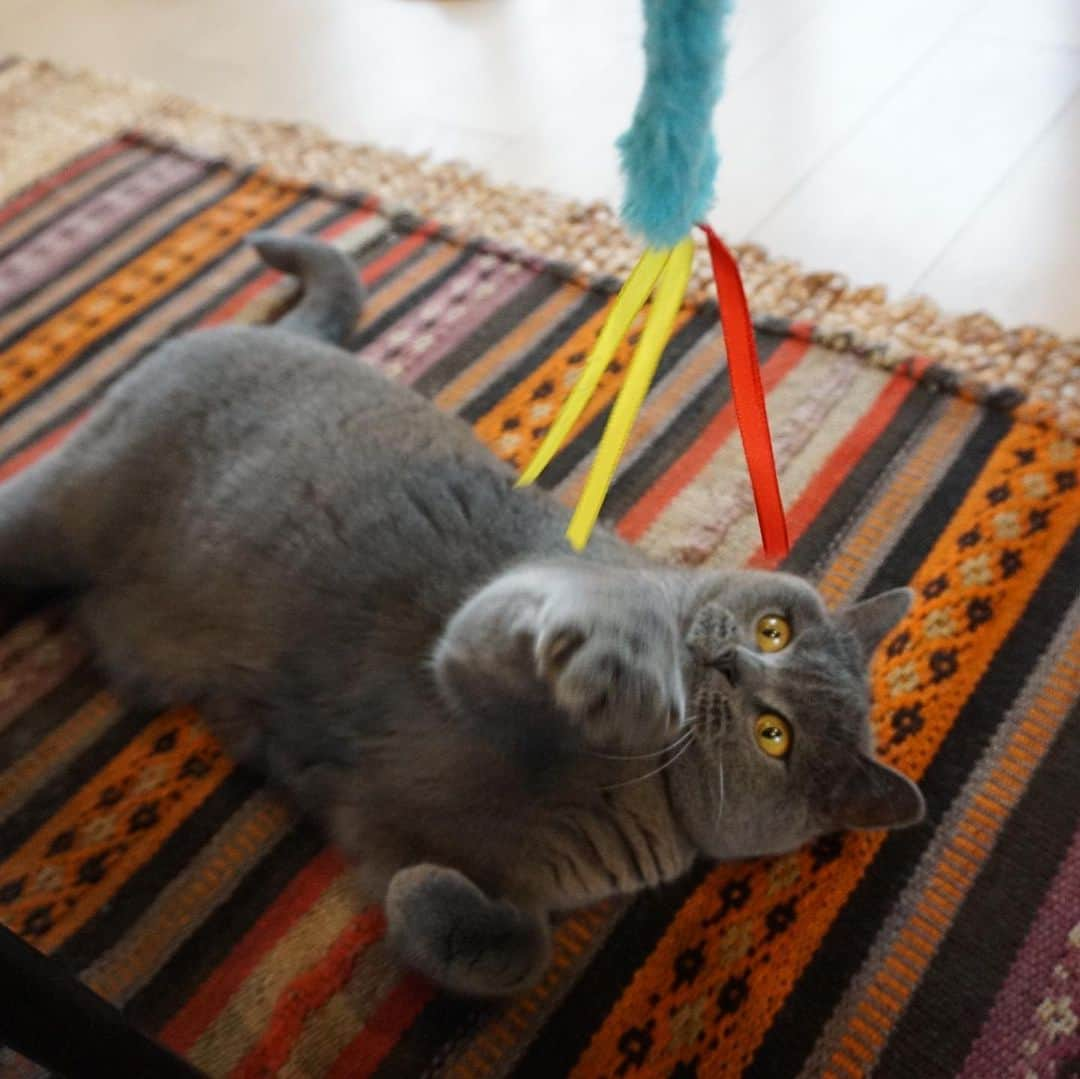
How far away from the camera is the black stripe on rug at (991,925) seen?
0.89 metres

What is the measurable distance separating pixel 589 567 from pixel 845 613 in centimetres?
29

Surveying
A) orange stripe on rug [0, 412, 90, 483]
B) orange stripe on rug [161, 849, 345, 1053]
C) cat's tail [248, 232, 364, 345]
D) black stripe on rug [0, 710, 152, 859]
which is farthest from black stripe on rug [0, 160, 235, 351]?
orange stripe on rug [161, 849, 345, 1053]

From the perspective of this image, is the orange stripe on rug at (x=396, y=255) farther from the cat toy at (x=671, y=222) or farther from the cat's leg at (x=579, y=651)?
Result: the cat toy at (x=671, y=222)

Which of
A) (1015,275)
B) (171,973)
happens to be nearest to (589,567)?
(171,973)

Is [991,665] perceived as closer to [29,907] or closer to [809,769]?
[809,769]

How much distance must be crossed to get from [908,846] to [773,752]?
0.72ft

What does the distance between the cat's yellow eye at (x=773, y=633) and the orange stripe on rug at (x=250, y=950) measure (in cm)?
49

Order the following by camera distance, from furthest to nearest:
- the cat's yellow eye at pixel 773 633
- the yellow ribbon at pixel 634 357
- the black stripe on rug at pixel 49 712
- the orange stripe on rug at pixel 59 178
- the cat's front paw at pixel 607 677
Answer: the orange stripe on rug at pixel 59 178, the black stripe on rug at pixel 49 712, the cat's yellow eye at pixel 773 633, the cat's front paw at pixel 607 677, the yellow ribbon at pixel 634 357

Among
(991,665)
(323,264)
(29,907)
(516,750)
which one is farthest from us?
(323,264)

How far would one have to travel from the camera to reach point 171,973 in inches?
37.8

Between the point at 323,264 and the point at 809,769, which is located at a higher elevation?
the point at 323,264

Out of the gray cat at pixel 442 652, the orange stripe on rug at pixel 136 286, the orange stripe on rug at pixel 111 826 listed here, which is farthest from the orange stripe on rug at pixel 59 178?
the orange stripe on rug at pixel 111 826

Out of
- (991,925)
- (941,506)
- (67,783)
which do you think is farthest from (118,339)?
(991,925)

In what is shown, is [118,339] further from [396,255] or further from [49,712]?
[49,712]
